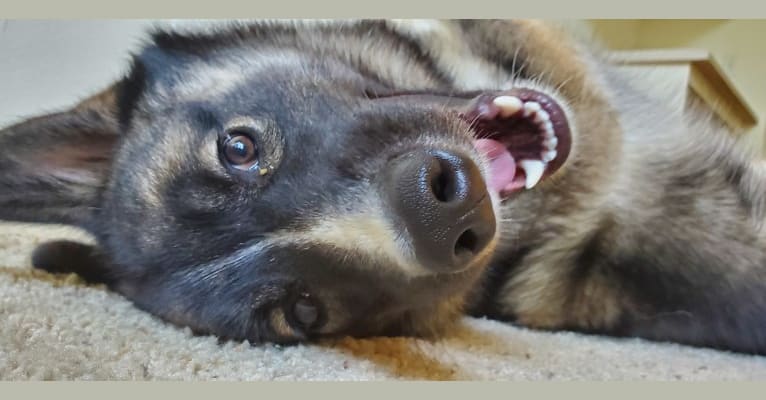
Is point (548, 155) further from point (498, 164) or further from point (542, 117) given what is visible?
point (498, 164)

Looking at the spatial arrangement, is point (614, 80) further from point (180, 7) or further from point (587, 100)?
point (180, 7)

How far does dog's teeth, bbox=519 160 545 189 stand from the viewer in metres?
1.31

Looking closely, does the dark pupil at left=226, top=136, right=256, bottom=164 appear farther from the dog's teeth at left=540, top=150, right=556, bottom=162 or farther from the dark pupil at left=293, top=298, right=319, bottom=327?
the dog's teeth at left=540, top=150, right=556, bottom=162

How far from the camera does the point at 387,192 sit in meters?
0.98

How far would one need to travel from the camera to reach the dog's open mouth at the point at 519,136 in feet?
4.00

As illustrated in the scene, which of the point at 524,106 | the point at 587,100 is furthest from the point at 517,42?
the point at 524,106

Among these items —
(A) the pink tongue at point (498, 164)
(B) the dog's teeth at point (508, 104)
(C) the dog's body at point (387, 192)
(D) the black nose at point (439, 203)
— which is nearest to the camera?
(D) the black nose at point (439, 203)

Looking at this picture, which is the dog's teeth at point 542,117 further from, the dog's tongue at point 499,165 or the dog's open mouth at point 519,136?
the dog's tongue at point 499,165

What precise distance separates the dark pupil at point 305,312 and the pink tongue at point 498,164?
31 cm

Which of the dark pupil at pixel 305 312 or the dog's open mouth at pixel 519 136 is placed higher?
the dog's open mouth at pixel 519 136

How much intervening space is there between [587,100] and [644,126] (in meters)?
0.13

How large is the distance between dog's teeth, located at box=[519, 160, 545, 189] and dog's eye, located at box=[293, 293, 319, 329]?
0.40m

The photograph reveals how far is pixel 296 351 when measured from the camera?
3.91ft

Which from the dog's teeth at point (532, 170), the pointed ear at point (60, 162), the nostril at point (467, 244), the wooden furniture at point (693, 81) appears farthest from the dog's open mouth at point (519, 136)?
the pointed ear at point (60, 162)
